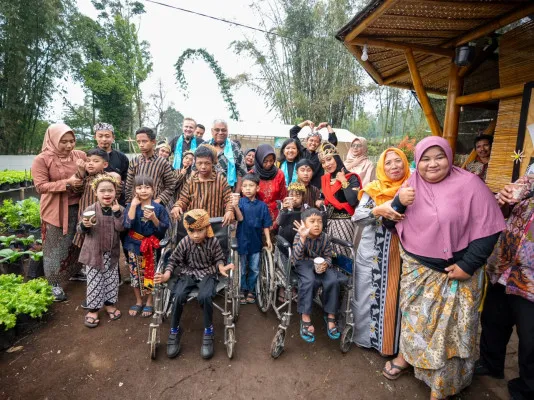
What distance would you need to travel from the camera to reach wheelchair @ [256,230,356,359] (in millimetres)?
2467

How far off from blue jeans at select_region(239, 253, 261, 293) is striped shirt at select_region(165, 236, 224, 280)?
0.60 meters

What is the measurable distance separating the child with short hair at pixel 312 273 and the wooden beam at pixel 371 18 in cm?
180

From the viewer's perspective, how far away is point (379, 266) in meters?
2.46

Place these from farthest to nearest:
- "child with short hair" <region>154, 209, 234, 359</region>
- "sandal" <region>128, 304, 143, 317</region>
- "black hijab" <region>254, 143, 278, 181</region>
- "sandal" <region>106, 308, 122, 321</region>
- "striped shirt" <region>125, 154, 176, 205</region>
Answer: "black hijab" <region>254, 143, 278, 181</region>, "striped shirt" <region>125, 154, 176, 205</region>, "sandal" <region>128, 304, 143, 317</region>, "sandal" <region>106, 308, 122, 321</region>, "child with short hair" <region>154, 209, 234, 359</region>

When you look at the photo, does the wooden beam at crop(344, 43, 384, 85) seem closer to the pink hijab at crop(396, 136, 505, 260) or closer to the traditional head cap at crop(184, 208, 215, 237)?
the pink hijab at crop(396, 136, 505, 260)

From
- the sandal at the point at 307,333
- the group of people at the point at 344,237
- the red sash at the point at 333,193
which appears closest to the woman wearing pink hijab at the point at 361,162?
the group of people at the point at 344,237

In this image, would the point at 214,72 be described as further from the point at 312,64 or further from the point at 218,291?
the point at 218,291

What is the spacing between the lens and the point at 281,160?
3896 millimetres

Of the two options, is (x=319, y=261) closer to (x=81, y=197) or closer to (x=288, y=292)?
(x=288, y=292)

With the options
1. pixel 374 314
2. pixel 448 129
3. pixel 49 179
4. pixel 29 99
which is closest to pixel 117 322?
pixel 49 179

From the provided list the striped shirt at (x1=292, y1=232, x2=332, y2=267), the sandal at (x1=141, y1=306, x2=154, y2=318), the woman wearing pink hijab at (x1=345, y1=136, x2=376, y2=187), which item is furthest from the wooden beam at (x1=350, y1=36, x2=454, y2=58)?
the sandal at (x1=141, y1=306, x2=154, y2=318)

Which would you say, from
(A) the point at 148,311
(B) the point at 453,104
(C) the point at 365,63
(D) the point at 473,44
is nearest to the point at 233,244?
(A) the point at 148,311

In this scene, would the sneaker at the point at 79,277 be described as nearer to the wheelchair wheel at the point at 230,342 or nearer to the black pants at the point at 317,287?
the wheelchair wheel at the point at 230,342

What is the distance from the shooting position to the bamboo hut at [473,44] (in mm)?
2398
